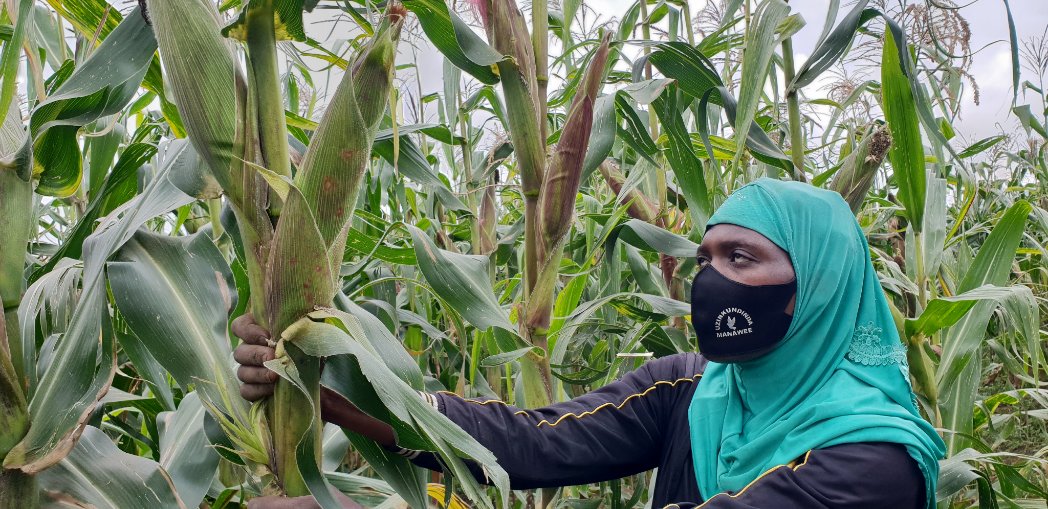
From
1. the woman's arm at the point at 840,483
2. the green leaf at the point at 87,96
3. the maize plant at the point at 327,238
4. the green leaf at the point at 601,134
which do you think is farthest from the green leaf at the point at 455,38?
the woman's arm at the point at 840,483

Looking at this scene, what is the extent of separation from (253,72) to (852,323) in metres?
1.17

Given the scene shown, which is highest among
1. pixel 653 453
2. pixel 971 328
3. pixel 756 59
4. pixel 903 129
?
pixel 756 59

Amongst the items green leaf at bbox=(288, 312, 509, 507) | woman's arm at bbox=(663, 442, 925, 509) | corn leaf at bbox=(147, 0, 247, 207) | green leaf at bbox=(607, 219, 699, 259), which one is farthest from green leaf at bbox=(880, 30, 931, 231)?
corn leaf at bbox=(147, 0, 247, 207)

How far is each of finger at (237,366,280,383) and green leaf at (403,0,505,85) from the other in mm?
680

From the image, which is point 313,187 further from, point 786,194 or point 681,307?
point 681,307

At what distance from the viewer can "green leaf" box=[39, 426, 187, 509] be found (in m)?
1.08

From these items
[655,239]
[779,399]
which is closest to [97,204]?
[655,239]

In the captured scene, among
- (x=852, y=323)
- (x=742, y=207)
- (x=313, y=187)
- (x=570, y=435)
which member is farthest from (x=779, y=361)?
(x=313, y=187)

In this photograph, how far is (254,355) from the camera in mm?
922

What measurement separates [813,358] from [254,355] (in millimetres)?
1060

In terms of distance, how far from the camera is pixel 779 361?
155cm

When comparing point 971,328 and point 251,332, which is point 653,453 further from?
point 251,332

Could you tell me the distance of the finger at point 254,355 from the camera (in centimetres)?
91

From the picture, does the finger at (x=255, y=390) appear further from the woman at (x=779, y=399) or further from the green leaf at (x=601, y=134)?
the green leaf at (x=601, y=134)
